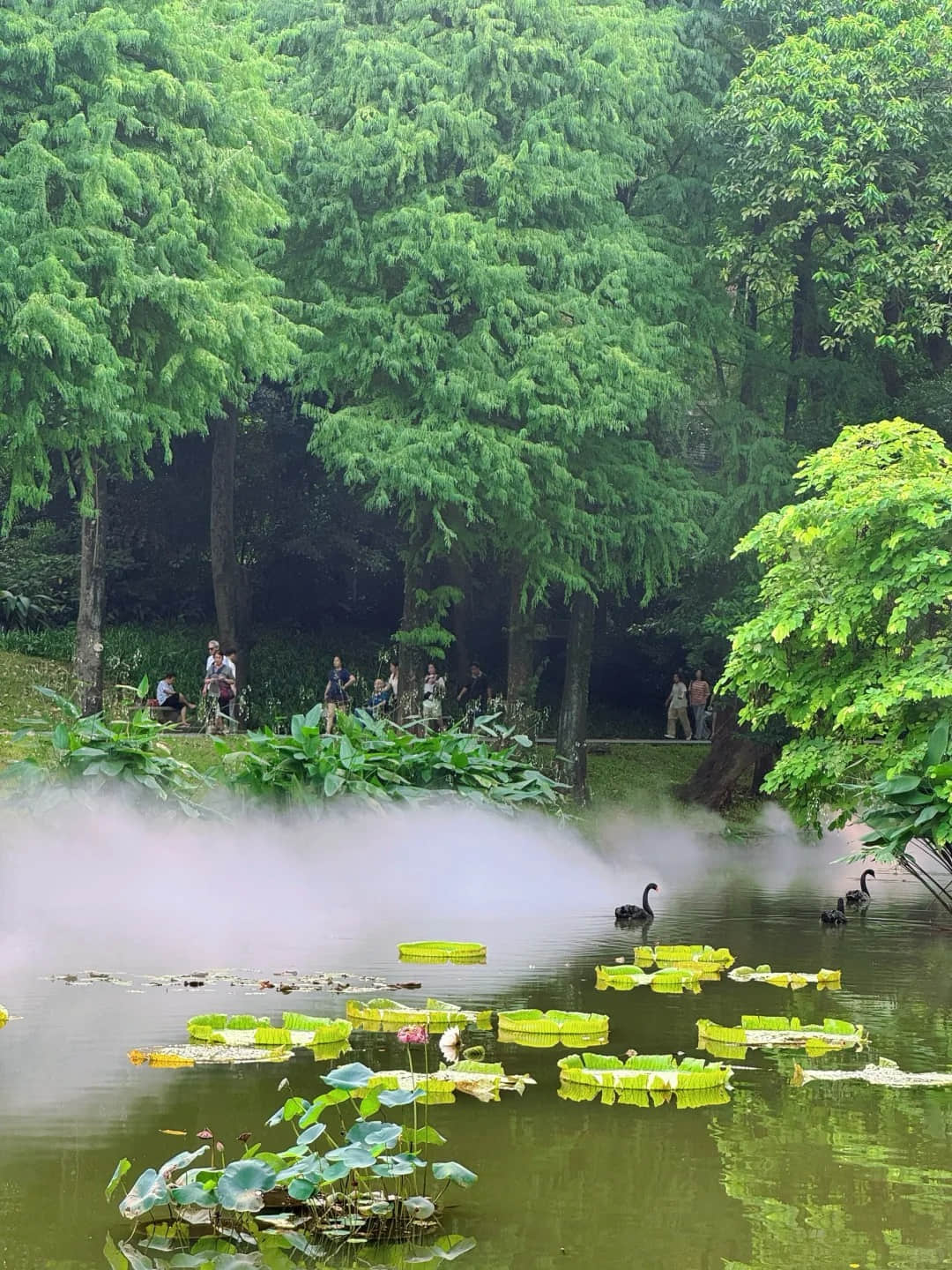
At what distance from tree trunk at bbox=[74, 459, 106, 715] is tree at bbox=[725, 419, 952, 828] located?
35.6 feet

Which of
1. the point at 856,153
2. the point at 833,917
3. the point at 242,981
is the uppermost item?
the point at 856,153

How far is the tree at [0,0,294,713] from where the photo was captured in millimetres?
22469

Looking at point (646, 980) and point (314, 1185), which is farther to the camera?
point (646, 980)

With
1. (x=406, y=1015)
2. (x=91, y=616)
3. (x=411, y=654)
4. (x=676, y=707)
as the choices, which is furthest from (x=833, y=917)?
(x=676, y=707)

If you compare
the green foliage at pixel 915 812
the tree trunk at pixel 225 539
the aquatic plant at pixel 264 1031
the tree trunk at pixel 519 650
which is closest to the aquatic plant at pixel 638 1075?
the aquatic plant at pixel 264 1031

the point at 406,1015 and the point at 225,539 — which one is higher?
the point at 225,539

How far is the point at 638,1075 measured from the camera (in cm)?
904

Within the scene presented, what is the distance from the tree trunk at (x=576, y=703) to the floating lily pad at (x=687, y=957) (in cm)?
1628

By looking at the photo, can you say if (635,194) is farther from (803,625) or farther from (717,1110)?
(717,1110)

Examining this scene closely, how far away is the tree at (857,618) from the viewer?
17.1m

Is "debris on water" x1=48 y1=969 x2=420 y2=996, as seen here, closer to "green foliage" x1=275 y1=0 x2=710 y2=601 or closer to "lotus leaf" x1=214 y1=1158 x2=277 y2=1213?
"lotus leaf" x1=214 y1=1158 x2=277 y2=1213

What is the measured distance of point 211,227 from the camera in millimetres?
24344

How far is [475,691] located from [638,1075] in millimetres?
25874

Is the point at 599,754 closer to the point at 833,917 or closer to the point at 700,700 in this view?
the point at 700,700
